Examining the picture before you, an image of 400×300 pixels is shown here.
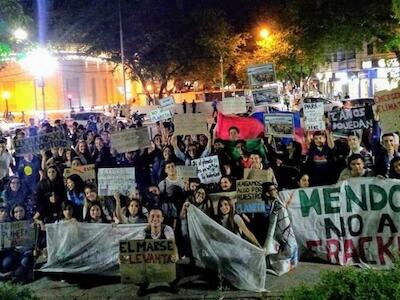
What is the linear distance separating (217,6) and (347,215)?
30.8 meters

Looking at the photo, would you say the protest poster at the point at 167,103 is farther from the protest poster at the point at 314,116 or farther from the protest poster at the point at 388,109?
the protest poster at the point at 388,109

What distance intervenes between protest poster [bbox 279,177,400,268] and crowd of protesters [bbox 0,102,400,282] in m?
0.25

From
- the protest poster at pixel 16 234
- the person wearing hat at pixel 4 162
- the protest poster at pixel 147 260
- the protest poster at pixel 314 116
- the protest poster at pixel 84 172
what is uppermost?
the protest poster at pixel 314 116

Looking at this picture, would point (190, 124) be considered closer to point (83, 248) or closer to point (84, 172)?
point (84, 172)

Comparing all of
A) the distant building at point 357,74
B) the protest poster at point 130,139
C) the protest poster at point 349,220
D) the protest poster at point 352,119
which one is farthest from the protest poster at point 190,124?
the distant building at point 357,74

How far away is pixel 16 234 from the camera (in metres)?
8.08

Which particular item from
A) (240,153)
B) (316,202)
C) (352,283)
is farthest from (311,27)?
(352,283)

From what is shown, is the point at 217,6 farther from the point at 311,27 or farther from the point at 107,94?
the point at 107,94

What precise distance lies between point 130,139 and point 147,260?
3433mm

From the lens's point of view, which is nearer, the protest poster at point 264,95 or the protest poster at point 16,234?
the protest poster at point 16,234

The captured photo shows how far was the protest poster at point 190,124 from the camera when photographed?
34.7 feet

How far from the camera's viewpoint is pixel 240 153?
32.5ft

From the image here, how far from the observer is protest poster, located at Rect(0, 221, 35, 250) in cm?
803

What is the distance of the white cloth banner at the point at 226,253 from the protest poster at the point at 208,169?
1177 mm
